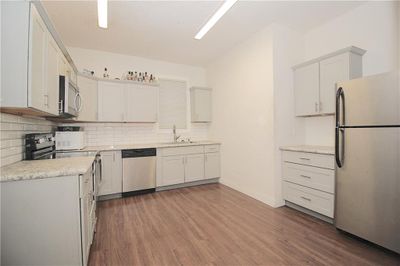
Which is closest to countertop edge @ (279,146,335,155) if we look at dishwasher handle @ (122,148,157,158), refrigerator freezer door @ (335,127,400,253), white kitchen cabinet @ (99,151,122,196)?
refrigerator freezer door @ (335,127,400,253)

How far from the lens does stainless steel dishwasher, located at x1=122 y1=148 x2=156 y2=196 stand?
11.5 feet

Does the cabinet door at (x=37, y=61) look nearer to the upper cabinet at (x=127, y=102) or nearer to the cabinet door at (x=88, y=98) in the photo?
the cabinet door at (x=88, y=98)

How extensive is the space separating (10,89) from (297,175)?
3.29 metres

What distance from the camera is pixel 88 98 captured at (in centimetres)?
346

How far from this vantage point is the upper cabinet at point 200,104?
4641 millimetres

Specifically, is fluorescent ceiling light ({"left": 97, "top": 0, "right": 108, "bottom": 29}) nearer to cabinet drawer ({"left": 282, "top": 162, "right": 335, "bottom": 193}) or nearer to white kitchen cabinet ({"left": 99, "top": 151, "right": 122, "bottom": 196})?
white kitchen cabinet ({"left": 99, "top": 151, "right": 122, "bottom": 196})

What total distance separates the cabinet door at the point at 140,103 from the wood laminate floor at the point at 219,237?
1.67 m

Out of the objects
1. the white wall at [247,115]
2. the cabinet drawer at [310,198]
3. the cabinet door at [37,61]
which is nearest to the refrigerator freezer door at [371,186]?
the cabinet drawer at [310,198]

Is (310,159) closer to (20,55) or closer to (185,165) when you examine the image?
(185,165)

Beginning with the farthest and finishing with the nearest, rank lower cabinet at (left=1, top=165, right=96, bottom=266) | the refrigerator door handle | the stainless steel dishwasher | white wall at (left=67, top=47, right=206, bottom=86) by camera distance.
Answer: white wall at (left=67, top=47, right=206, bottom=86)
the stainless steel dishwasher
the refrigerator door handle
lower cabinet at (left=1, top=165, right=96, bottom=266)

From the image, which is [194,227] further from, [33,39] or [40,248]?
[33,39]

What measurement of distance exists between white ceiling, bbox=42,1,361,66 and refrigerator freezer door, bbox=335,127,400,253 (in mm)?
1839

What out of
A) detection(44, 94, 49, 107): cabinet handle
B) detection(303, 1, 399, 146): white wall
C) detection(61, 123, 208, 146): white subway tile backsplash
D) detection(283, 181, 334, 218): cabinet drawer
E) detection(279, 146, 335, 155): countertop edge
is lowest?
detection(283, 181, 334, 218): cabinet drawer

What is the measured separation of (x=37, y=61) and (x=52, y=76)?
39cm
